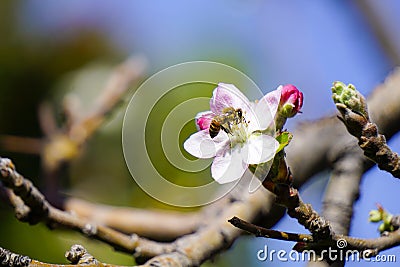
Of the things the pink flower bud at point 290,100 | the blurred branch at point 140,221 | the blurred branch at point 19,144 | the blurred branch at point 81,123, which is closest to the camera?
the pink flower bud at point 290,100

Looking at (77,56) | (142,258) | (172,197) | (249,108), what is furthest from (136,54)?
(249,108)

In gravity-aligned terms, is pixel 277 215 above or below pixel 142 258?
above

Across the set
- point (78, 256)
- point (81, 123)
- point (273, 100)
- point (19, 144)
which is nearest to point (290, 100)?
point (273, 100)

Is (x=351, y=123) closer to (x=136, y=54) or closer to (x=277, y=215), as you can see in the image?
(x=277, y=215)

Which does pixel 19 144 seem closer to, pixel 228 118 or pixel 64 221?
pixel 64 221

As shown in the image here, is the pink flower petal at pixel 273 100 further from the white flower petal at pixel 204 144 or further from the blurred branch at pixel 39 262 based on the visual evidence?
the blurred branch at pixel 39 262

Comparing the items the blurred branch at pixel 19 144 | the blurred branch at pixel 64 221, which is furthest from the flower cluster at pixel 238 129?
the blurred branch at pixel 19 144
